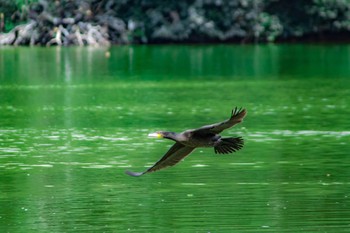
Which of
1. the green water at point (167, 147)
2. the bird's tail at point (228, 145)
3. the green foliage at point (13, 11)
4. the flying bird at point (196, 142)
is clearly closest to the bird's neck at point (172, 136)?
the flying bird at point (196, 142)

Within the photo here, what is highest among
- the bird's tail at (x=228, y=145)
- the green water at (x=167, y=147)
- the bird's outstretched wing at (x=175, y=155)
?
the bird's tail at (x=228, y=145)

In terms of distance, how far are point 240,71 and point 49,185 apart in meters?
24.5

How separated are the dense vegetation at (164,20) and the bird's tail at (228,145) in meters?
46.1

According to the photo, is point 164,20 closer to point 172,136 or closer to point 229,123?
point 172,136

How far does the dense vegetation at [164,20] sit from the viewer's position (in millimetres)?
58312

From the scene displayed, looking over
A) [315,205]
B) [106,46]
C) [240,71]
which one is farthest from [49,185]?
[106,46]

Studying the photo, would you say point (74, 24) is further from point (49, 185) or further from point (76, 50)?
point (49, 185)

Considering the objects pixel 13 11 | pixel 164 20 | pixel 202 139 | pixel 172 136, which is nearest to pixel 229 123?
pixel 202 139

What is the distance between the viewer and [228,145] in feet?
38.8

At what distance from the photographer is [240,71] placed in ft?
133

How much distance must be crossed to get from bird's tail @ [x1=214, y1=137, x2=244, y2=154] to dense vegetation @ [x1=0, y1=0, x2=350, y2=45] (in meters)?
46.1

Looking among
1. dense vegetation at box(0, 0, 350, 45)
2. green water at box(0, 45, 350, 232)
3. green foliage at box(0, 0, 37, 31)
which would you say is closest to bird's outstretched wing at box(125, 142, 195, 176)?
green water at box(0, 45, 350, 232)

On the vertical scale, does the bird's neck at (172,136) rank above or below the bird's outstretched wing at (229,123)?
below

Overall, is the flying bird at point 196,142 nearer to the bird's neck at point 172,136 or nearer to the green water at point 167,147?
the bird's neck at point 172,136
